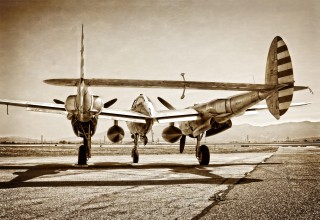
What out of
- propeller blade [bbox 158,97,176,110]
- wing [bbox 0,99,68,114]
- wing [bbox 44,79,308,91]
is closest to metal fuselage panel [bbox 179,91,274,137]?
wing [bbox 44,79,308,91]

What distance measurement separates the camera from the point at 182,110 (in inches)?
631

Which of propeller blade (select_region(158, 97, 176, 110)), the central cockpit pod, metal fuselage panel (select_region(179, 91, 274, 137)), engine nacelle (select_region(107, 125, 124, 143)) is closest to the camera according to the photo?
metal fuselage panel (select_region(179, 91, 274, 137))

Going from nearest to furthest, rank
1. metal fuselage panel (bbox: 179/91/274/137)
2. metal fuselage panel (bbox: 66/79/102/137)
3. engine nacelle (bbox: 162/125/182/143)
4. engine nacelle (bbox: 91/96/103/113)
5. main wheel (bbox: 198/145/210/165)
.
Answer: metal fuselage panel (bbox: 66/79/102/137) → engine nacelle (bbox: 91/96/103/113) → metal fuselage panel (bbox: 179/91/274/137) → main wheel (bbox: 198/145/210/165) → engine nacelle (bbox: 162/125/182/143)

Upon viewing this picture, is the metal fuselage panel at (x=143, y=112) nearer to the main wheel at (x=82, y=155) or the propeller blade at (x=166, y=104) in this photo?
the propeller blade at (x=166, y=104)

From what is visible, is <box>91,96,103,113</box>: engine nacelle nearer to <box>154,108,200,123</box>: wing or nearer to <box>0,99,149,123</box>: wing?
<box>0,99,149,123</box>: wing

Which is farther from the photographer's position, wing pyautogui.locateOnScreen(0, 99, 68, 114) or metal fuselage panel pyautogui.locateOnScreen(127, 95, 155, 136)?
metal fuselage panel pyautogui.locateOnScreen(127, 95, 155, 136)

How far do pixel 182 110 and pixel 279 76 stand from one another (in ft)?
19.0

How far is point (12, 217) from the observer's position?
15.6 feet

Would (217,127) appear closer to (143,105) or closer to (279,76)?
(143,105)

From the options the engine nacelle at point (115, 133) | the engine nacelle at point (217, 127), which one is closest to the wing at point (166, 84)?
the engine nacelle at point (217, 127)

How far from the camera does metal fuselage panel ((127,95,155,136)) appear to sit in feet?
55.7

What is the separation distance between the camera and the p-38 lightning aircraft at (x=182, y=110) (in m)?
9.04

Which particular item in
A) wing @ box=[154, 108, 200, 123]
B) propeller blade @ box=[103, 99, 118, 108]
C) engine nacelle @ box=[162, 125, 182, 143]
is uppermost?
propeller blade @ box=[103, 99, 118, 108]

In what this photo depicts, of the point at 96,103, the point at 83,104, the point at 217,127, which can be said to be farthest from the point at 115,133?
the point at 83,104
